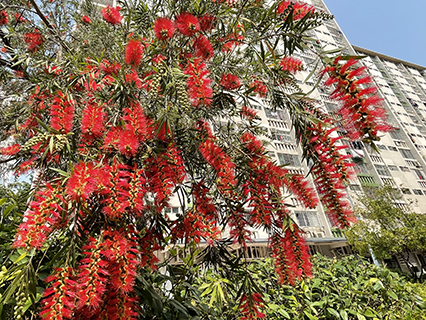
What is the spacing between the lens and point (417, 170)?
22.6 m

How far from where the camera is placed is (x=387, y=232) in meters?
11.4

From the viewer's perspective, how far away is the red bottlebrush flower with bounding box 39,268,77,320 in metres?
0.81

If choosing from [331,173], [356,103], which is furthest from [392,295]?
[356,103]

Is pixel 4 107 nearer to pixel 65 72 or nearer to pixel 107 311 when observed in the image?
pixel 65 72

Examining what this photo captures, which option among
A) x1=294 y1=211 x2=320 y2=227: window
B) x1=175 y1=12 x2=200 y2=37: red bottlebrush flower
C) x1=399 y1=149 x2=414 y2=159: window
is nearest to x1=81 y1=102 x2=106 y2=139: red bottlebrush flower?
x1=175 y1=12 x2=200 y2=37: red bottlebrush flower

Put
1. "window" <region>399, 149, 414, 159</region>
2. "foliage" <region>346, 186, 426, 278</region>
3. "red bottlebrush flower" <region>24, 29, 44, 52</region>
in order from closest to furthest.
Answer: "red bottlebrush flower" <region>24, 29, 44, 52</region> → "foliage" <region>346, 186, 426, 278</region> → "window" <region>399, 149, 414, 159</region>

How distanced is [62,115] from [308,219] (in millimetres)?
15840

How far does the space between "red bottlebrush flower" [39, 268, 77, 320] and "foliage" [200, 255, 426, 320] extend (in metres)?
0.80

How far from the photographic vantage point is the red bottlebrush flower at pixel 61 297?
2.65 ft

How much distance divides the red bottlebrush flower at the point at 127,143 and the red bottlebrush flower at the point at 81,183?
0.17 m

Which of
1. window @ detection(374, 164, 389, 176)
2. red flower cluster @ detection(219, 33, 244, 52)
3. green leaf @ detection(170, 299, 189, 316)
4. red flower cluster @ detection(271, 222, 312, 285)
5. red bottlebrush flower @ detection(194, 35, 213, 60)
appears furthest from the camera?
window @ detection(374, 164, 389, 176)

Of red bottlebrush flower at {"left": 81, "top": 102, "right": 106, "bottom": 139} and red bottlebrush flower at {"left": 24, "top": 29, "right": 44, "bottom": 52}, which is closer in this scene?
red bottlebrush flower at {"left": 81, "top": 102, "right": 106, "bottom": 139}

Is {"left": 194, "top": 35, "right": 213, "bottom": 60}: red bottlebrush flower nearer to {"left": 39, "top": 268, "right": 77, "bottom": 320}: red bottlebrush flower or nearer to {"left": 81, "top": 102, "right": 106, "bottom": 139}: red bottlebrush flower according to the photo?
{"left": 81, "top": 102, "right": 106, "bottom": 139}: red bottlebrush flower

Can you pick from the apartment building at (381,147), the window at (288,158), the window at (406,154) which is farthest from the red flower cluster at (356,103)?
the window at (406,154)
